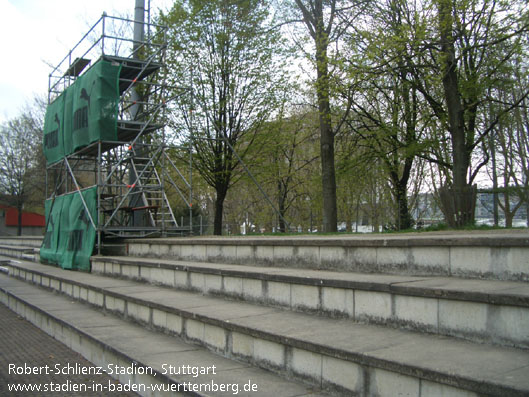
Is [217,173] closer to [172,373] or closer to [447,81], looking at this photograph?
[447,81]

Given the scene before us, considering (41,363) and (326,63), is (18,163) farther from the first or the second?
(41,363)

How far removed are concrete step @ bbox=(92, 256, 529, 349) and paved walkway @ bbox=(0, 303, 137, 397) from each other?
1.76 m

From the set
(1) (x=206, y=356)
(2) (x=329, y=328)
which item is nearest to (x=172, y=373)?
(1) (x=206, y=356)

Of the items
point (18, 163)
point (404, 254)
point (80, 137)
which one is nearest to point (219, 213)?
point (80, 137)

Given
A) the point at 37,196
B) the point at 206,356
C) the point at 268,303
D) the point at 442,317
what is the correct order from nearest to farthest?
the point at 442,317, the point at 206,356, the point at 268,303, the point at 37,196

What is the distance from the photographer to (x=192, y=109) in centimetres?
1812

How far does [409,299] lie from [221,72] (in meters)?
15.8

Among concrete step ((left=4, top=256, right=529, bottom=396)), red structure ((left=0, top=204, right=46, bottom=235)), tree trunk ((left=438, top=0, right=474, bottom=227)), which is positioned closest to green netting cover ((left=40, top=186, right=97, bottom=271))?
concrete step ((left=4, top=256, right=529, bottom=396))

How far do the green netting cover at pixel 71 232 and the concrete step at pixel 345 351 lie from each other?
5.97 meters

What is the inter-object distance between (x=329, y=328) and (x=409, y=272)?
1164mm

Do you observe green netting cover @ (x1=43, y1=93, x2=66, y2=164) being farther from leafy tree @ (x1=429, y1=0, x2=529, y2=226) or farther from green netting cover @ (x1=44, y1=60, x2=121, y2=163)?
leafy tree @ (x1=429, y1=0, x2=529, y2=226)

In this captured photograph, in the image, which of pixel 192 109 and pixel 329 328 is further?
pixel 192 109

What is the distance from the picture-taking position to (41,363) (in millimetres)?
5691

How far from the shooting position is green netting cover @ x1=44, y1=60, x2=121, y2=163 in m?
11.4
